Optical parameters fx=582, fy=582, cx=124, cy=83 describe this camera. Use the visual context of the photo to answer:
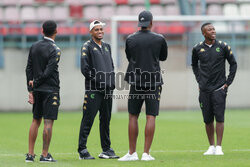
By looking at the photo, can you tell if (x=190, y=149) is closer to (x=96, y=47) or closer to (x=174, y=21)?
(x=96, y=47)

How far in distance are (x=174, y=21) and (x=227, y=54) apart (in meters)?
10.0

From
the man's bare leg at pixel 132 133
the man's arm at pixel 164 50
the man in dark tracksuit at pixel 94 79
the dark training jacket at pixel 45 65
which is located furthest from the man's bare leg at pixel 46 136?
the man's arm at pixel 164 50

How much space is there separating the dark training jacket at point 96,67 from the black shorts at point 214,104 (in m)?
1.54

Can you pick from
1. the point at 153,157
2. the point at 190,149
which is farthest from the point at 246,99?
the point at 153,157

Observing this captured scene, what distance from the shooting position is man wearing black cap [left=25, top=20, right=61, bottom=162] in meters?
7.62

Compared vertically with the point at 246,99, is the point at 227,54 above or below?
above

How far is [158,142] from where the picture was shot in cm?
1044

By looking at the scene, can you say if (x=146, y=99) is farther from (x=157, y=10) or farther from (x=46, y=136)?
(x=157, y=10)

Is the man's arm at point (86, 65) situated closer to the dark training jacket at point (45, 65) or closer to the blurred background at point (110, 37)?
the dark training jacket at point (45, 65)

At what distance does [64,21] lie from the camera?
2259cm

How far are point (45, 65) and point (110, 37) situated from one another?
12.6 meters

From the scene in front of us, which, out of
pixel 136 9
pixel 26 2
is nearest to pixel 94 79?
pixel 136 9

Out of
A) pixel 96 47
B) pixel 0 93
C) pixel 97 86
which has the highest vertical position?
pixel 96 47

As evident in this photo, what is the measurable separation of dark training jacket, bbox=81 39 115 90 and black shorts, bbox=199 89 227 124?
5.06 ft
